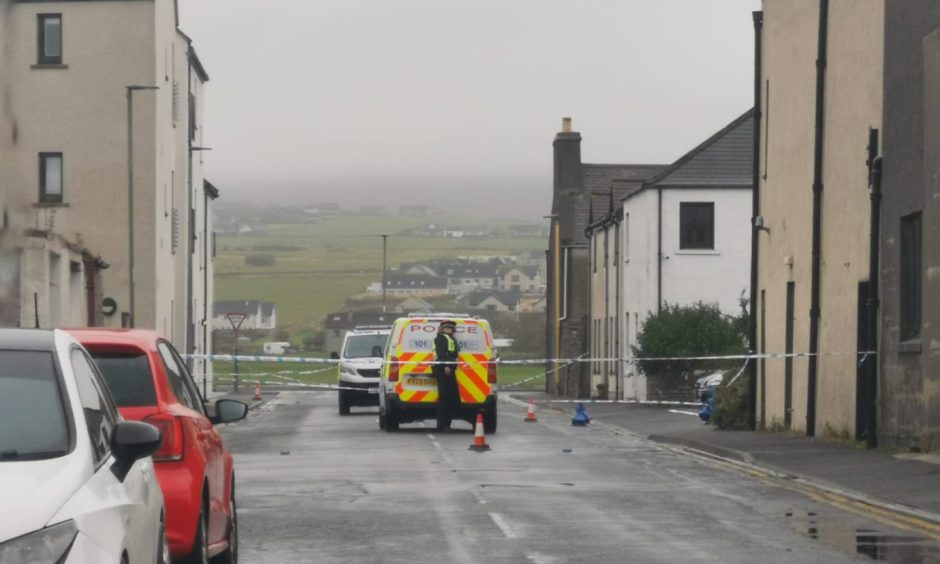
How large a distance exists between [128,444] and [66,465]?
73 cm

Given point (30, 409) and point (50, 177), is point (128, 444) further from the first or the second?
point (50, 177)

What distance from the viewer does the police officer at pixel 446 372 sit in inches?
1260

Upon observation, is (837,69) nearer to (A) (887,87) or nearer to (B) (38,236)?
(A) (887,87)

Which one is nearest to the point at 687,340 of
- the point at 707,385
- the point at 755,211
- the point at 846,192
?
the point at 707,385

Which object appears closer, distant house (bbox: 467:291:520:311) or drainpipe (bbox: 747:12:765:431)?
drainpipe (bbox: 747:12:765:431)

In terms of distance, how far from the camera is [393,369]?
1294 inches

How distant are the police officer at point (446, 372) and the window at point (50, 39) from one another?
17.4m

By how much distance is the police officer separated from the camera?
105ft

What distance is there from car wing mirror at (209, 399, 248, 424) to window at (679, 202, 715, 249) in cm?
4398

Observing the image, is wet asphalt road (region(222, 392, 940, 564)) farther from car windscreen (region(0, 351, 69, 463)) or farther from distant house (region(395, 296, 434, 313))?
distant house (region(395, 296, 434, 313))

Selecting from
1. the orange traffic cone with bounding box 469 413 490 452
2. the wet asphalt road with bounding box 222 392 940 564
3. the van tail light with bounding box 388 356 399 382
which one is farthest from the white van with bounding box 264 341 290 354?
the wet asphalt road with bounding box 222 392 940 564

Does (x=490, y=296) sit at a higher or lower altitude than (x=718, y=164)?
lower

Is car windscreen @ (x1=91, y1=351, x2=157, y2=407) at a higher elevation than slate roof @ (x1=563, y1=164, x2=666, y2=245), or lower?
lower

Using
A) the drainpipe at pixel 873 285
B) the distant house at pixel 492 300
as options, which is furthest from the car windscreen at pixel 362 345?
the distant house at pixel 492 300
